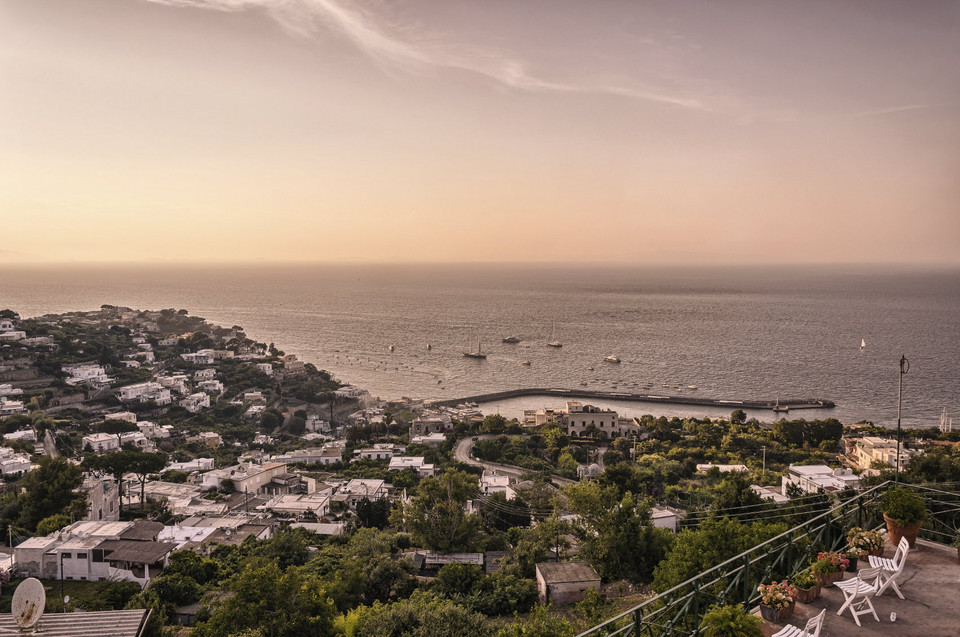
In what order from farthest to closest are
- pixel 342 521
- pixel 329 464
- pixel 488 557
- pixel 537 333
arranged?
1. pixel 537 333
2. pixel 329 464
3. pixel 342 521
4. pixel 488 557

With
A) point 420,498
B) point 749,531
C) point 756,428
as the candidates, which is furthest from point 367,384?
point 749,531

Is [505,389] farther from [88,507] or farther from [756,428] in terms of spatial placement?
[88,507]

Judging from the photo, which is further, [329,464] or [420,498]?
[329,464]

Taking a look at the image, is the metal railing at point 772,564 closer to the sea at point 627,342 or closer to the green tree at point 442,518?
the green tree at point 442,518

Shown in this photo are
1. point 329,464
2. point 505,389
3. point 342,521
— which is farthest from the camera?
point 505,389

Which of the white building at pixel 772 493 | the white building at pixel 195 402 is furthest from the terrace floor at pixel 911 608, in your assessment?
the white building at pixel 195 402

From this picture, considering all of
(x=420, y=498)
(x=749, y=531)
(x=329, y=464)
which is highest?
(x=749, y=531)

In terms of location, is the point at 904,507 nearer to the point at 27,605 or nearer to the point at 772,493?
the point at 27,605
